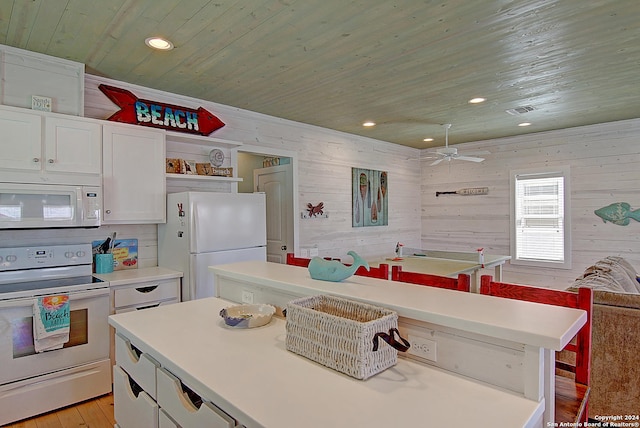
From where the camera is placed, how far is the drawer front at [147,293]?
283 centimetres

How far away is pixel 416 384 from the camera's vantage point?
1.13 metres

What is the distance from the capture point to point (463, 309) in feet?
4.14

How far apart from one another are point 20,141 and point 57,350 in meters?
1.46

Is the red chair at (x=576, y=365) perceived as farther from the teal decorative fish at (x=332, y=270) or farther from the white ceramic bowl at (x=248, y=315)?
the white ceramic bowl at (x=248, y=315)

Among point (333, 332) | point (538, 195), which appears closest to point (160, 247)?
point (333, 332)

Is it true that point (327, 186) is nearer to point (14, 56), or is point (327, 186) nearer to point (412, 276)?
point (412, 276)

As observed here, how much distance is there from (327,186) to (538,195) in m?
3.11

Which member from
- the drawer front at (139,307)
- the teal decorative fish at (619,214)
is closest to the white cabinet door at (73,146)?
the drawer front at (139,307)

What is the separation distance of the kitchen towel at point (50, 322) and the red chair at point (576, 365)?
2.73 m

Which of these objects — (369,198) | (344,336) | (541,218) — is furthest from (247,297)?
(541,218)

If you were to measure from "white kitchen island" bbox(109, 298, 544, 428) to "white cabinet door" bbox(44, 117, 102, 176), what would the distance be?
5.80ft

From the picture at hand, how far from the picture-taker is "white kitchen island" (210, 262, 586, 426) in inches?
40.6

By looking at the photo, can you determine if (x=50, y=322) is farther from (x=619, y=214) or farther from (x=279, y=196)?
(x=619, y=214)

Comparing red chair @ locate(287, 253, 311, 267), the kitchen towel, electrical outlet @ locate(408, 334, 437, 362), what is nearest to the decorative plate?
red chair @ locate(287, 253, 311, 267)
